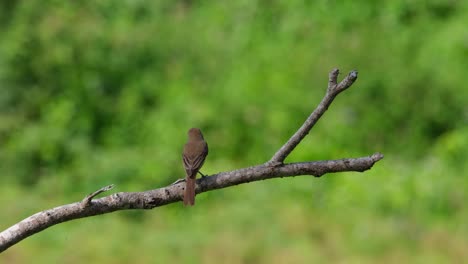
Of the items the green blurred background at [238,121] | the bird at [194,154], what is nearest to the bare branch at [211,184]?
the bird at [194,154]

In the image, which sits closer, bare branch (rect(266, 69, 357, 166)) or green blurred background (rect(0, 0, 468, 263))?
bare branch (rect(266, 69, 357, 166))

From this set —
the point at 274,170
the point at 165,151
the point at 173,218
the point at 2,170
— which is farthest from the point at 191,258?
the point at 274,170

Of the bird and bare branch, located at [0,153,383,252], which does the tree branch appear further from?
the bird

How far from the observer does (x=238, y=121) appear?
36.0 feet

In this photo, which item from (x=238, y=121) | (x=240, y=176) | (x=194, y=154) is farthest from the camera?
(x=238, y=121)

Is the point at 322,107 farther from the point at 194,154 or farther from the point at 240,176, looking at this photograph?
the point at 194,154

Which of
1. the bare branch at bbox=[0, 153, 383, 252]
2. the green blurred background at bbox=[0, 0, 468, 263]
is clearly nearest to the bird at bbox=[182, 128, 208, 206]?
the bare branch at bbox=[0, 153, 383, 252]

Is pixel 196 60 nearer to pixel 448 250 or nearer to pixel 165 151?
pixel 165 151

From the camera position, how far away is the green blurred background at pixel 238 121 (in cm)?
873

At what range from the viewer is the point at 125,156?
34.0 ft

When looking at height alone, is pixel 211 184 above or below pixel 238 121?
below

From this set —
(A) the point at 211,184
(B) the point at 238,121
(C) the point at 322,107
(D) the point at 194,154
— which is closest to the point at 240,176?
(A) the point at 211,184

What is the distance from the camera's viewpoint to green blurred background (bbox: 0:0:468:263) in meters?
8.73

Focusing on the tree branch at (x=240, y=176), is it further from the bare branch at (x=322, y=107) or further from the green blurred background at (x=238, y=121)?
the green blurred background at (x=238, y=121)
